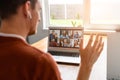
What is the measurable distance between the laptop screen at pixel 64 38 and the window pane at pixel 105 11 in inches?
32.5

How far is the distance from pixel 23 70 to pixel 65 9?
2.37m

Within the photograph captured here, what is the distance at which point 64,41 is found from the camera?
6.81ft

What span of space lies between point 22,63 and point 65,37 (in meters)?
1.46

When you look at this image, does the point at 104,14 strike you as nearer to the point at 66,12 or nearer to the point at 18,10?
the point at 66,12

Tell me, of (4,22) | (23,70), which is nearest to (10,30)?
(4,22)

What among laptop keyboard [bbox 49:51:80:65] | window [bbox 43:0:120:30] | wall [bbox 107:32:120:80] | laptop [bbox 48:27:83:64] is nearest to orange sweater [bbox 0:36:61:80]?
laptop keyboard [bbox 49:51:80:65]

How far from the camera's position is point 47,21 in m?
3.06

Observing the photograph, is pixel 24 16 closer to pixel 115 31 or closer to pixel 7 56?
pixel 7 56

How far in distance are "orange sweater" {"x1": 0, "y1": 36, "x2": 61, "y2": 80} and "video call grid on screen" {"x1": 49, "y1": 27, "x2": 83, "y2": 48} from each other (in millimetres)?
1383

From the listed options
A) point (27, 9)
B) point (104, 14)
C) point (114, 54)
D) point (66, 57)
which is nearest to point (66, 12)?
point (104, 14)

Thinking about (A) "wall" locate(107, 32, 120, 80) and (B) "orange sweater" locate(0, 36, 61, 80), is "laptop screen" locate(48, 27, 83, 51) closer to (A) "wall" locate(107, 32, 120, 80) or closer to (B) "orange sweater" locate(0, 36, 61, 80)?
(A) "wall" locate(107, 32, 120, 80)

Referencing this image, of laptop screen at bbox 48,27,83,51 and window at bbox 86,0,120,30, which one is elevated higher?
window at bbox 86,0,120,30

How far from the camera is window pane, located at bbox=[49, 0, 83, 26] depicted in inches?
114

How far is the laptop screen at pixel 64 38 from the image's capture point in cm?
204
